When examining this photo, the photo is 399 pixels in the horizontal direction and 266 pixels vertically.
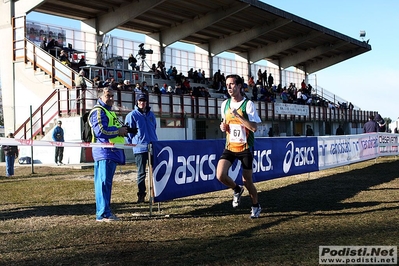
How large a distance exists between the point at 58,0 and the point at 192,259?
26843mm

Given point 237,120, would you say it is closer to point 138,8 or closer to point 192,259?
point 192,259

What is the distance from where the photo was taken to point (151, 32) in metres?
37.5

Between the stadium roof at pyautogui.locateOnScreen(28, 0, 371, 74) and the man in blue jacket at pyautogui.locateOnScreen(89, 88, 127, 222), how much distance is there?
2206 cm

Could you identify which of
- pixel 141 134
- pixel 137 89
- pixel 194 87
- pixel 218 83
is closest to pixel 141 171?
pixel 141 134

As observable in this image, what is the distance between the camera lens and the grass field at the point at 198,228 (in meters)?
5.00

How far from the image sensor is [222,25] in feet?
125

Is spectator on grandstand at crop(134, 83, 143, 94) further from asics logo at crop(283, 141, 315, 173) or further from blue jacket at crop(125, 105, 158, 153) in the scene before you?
blue jacket at crop(125, 105, 158, 153)

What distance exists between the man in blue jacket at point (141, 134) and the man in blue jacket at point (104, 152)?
1796 mm

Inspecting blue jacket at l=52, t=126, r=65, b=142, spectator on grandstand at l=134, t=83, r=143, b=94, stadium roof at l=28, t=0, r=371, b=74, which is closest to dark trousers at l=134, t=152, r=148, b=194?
blue jacket at l=52, t=126, r=65, b=142

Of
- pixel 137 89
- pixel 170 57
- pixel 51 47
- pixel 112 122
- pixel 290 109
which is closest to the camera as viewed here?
pixel 112 122

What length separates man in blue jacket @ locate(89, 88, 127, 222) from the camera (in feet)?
22.8

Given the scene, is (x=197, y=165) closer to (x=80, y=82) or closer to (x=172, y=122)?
(x=80, y=82)

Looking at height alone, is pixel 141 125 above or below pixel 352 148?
above

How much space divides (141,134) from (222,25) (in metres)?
30.4
